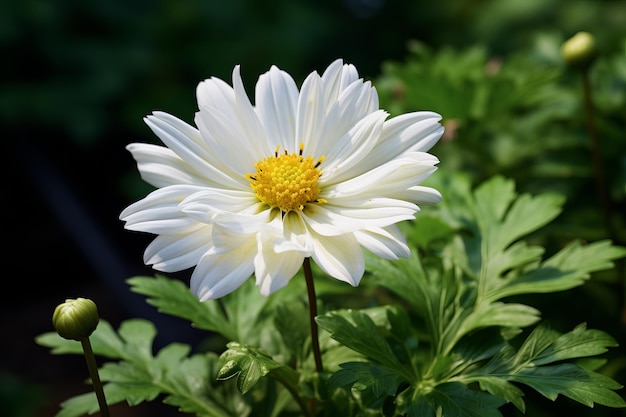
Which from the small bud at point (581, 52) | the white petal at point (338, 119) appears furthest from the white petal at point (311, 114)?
the small bud at point (581, 52)

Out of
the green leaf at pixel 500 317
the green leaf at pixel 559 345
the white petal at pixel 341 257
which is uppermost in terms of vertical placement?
the white petal at pixel 341 257

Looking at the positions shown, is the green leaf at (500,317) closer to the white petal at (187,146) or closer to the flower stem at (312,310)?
the flower stem at (312,310)

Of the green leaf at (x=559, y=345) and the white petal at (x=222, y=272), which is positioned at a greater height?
the white petal at (x=222, y=272)

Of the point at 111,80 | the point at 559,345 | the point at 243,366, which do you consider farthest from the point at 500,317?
the point at 111,80

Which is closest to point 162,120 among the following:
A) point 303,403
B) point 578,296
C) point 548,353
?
point 303,403

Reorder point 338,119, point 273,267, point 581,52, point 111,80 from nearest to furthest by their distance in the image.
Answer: point 273,267 < point 338,119 < point 581,52 < point 111,80

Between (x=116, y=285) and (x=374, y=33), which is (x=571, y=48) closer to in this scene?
(x=116, y=285)

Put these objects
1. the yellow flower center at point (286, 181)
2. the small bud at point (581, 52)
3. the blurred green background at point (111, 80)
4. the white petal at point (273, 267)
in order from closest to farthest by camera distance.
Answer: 1. the white petal at point (273, 267)
2. the yellow flower center at point (286, 181)
3. the small bud at point (581, 52)
4. the blurred green background at point (111, 80)

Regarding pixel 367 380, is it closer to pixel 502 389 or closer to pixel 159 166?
pixel 502 389
